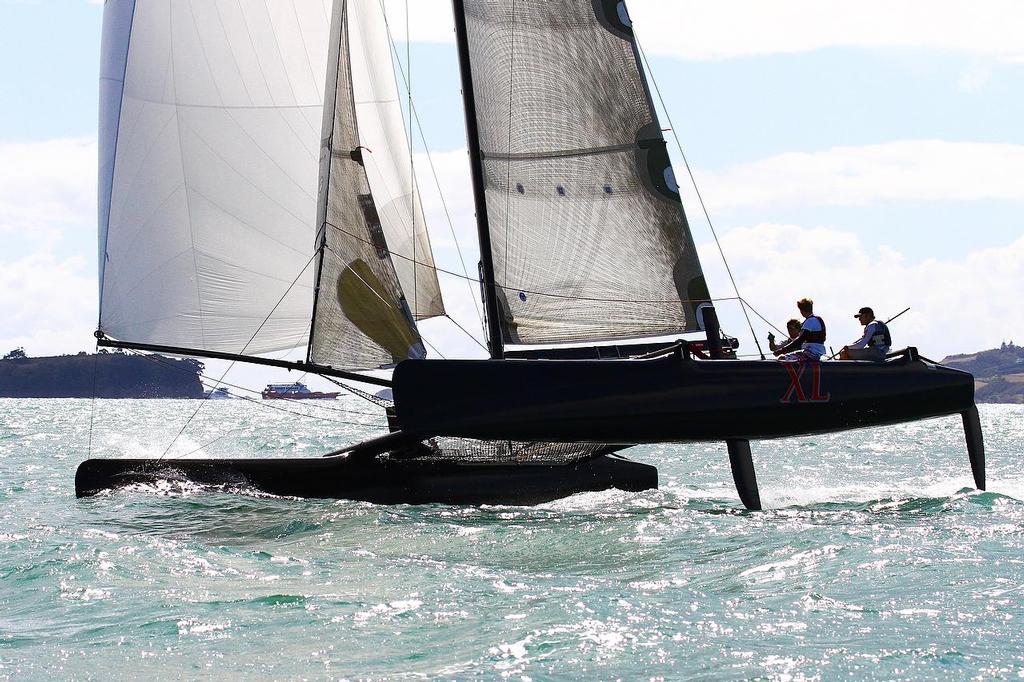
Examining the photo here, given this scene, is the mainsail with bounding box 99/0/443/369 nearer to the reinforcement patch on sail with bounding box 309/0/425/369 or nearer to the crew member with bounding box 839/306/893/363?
the reinforcement patch on sail with bounding box 309/0/425/369

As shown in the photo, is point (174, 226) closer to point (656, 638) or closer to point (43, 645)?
point (43, 645)

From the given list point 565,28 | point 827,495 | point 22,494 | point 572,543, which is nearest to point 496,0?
point 565,28

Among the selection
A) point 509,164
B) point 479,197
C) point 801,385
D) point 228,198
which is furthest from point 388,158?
point 801,385

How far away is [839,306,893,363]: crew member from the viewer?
11.0 m

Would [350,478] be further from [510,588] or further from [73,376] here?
A: [73,376]

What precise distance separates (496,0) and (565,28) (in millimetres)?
705

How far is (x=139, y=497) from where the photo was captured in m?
11.5

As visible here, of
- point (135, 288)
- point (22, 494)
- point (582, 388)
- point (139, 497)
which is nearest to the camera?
point (582, 388)

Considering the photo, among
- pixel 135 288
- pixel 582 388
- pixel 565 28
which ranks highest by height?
pixel 565 28

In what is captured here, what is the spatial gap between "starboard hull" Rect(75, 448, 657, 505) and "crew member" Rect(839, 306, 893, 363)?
2.98m

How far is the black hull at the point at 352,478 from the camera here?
11.0 meters

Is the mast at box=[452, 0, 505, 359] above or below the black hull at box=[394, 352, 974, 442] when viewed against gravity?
above

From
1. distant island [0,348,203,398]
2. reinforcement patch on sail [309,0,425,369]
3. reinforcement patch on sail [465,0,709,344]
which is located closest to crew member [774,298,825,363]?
reinforcement patch on sail [465,0,709,344]

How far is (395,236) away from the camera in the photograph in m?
11.5
